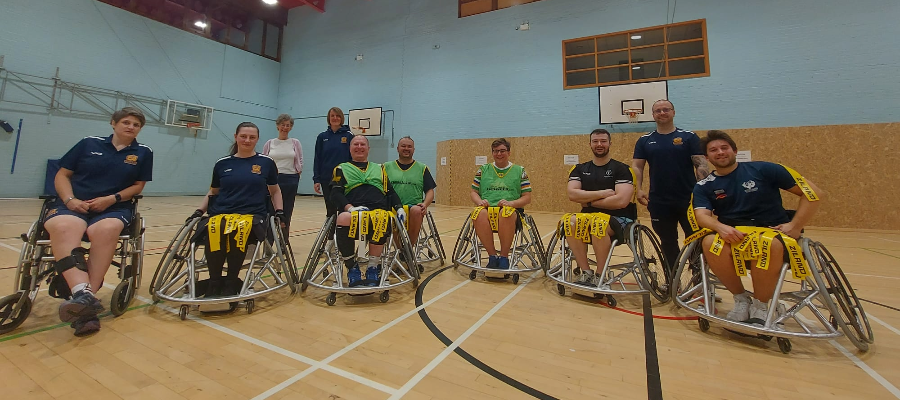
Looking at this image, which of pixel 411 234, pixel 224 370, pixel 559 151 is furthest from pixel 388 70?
pixel 224 370

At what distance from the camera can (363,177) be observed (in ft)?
8.61

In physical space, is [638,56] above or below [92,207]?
above

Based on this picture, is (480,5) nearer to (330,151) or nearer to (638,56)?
(638,56)

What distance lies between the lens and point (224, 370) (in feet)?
4.50

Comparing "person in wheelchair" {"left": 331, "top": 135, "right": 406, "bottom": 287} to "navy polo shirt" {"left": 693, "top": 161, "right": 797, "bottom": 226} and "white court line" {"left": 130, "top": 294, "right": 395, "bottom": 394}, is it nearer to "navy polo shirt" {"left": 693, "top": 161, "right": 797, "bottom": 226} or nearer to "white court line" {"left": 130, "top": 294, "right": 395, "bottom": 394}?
"white court line" {"left": 130, "top": 294, "right": 395, "bottom": 394}

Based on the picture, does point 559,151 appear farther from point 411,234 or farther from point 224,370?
point 224,370

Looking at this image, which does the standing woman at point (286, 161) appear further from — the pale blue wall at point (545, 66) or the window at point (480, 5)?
the window at point (480, 5)

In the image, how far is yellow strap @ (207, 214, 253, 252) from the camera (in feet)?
6.38

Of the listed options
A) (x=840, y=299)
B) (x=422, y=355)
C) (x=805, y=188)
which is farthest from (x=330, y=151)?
(x=840, y=299)

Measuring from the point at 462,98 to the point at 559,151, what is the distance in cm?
359

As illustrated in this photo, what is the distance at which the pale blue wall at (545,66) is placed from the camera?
695cm

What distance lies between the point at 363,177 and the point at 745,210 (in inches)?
96.2

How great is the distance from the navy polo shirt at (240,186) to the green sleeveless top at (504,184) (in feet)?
5.88

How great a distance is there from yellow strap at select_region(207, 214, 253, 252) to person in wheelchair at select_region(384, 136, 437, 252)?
131 centimetres
